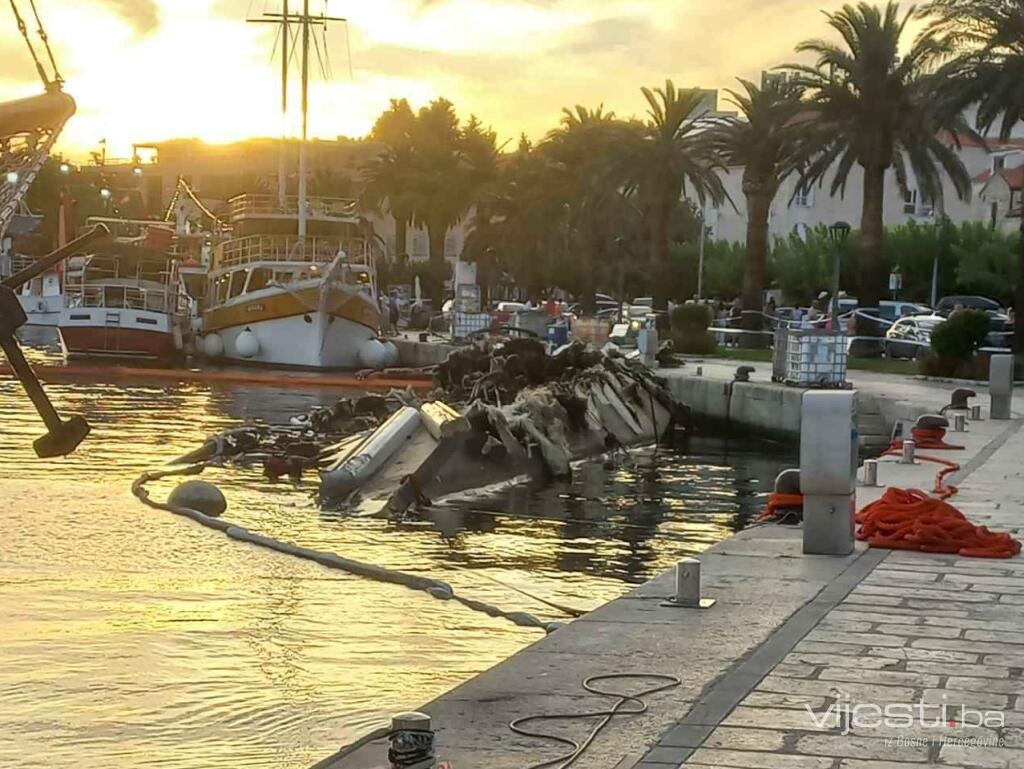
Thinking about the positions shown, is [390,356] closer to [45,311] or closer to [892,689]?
[45,311]

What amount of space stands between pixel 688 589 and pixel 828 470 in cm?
180

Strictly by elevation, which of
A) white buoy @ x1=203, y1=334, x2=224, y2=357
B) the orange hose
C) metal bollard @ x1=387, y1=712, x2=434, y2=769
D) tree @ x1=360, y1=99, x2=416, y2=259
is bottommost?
the orange hose

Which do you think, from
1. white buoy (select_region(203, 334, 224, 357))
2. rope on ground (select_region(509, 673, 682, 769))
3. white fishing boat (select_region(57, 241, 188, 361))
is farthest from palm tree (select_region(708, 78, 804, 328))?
rope on ground (select_region(509, 673, 682, 769))

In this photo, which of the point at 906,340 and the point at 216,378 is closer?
the point at 906,340

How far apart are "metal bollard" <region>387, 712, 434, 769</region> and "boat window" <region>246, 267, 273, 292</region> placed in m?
48.1

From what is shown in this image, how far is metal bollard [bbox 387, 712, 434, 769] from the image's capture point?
5.03m

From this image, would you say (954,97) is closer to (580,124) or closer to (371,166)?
(580,124)

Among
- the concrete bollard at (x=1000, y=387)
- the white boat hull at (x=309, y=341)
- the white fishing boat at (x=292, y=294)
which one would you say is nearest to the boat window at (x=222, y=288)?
the white fishing boat at (x=292, y=294)

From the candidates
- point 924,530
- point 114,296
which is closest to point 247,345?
point 114,296

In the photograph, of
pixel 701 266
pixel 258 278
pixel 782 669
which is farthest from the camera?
pixel 701 266

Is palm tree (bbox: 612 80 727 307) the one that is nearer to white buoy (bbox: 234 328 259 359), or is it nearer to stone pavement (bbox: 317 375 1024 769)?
white buoy (bbox: 234 328 259 359)

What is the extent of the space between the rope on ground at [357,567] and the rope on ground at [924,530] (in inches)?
92.7

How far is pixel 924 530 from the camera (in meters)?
10.4

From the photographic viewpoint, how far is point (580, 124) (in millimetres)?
59500
